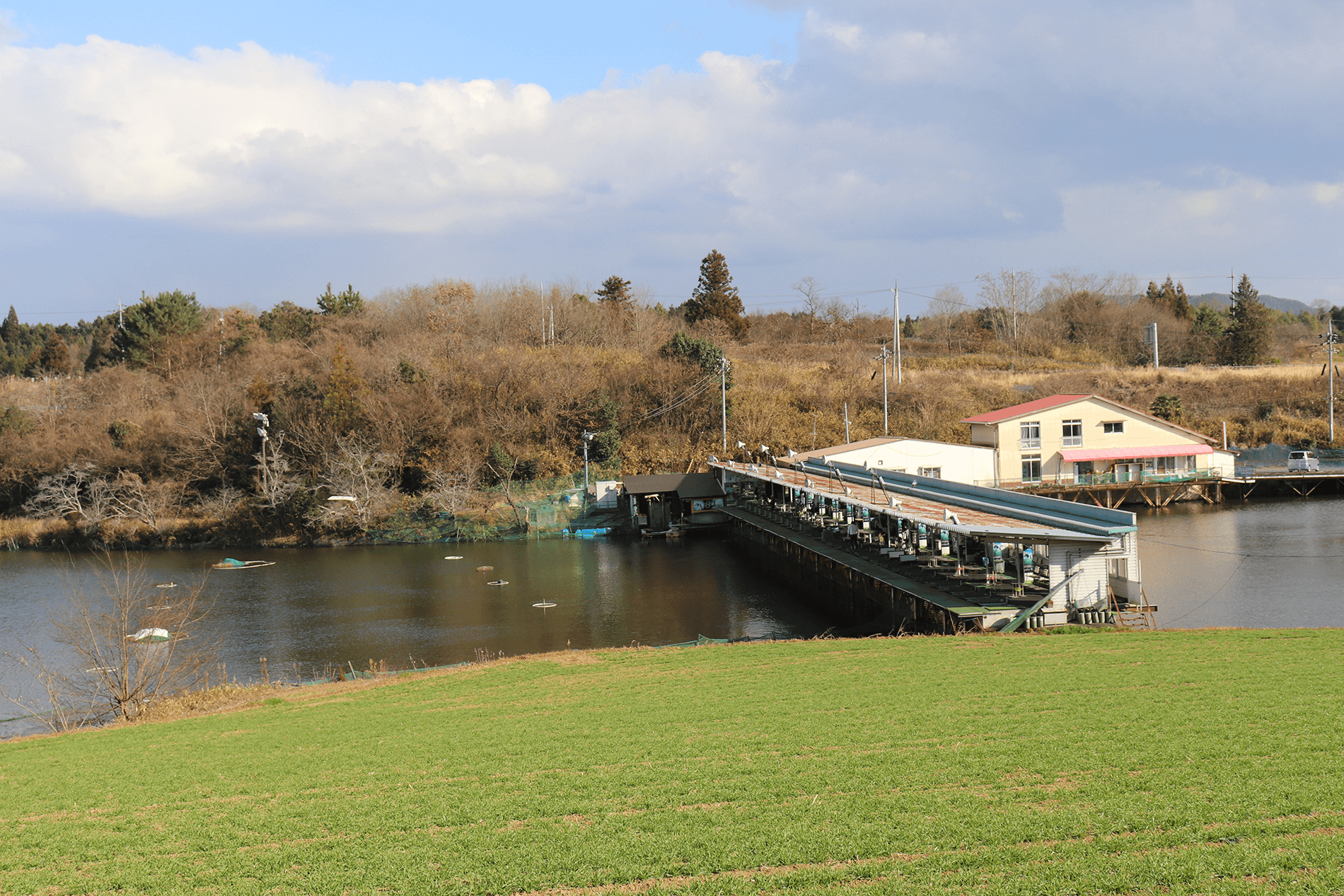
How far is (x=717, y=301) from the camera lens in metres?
76.8

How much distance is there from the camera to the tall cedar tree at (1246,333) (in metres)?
70.2

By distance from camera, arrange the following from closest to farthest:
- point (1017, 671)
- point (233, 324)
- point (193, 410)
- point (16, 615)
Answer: point (1017, 671) < point (16, 615) < point (193, 410) < point (233, 324)

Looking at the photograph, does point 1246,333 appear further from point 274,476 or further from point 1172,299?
point 274,476

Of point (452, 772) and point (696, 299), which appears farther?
point (696, 299)

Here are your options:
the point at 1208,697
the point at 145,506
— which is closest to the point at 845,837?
the point at 1208,697

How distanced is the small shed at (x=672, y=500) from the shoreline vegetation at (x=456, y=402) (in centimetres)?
400

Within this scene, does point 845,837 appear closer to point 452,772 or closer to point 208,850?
point 452,772

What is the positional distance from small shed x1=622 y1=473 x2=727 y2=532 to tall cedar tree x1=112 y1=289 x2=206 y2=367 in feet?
140

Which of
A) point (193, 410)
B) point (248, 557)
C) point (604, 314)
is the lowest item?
point (248, 557)

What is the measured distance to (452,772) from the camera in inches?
406

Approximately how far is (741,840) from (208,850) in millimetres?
5175

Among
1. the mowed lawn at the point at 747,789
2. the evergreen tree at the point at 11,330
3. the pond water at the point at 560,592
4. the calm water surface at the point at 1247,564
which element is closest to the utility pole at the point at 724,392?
the pond water at the point at 560,592

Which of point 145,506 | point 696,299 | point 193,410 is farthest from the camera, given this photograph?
point 696,299

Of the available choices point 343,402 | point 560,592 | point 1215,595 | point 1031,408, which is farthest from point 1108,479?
point 343,402
